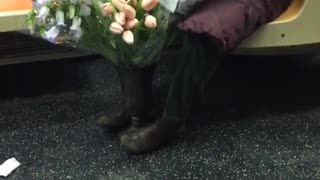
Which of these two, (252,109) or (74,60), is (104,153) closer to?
(252,109)

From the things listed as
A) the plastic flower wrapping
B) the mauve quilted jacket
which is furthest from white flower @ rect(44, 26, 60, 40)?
the mauve quilted jacket

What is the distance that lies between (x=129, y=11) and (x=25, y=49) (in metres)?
0.70

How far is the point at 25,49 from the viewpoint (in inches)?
77.5

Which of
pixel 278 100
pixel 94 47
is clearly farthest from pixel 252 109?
pixel 94 47

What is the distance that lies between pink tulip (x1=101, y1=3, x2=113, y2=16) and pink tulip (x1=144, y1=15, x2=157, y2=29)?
3.7 inches

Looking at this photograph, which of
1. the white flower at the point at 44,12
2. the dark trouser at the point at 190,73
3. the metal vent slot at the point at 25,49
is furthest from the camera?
the metal vent slot at the point at 25,49

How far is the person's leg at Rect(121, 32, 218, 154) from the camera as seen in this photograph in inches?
59.2

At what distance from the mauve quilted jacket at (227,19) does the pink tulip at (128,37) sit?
0.50 ft

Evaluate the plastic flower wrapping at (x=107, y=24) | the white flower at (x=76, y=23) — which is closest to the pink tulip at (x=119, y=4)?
the plastic flower wrapping at (x=107, y=24)

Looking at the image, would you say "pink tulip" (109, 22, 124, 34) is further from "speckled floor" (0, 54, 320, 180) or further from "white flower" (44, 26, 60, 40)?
Result: "speckled floor" (0, 54, 320, 180)

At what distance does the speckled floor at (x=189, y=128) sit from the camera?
1527mm

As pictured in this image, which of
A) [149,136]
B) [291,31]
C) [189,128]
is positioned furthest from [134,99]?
[291,31]

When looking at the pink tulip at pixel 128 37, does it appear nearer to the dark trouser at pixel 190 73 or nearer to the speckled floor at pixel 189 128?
the dark trouser at pixel 190 73

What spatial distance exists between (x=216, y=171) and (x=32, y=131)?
0.60 m
